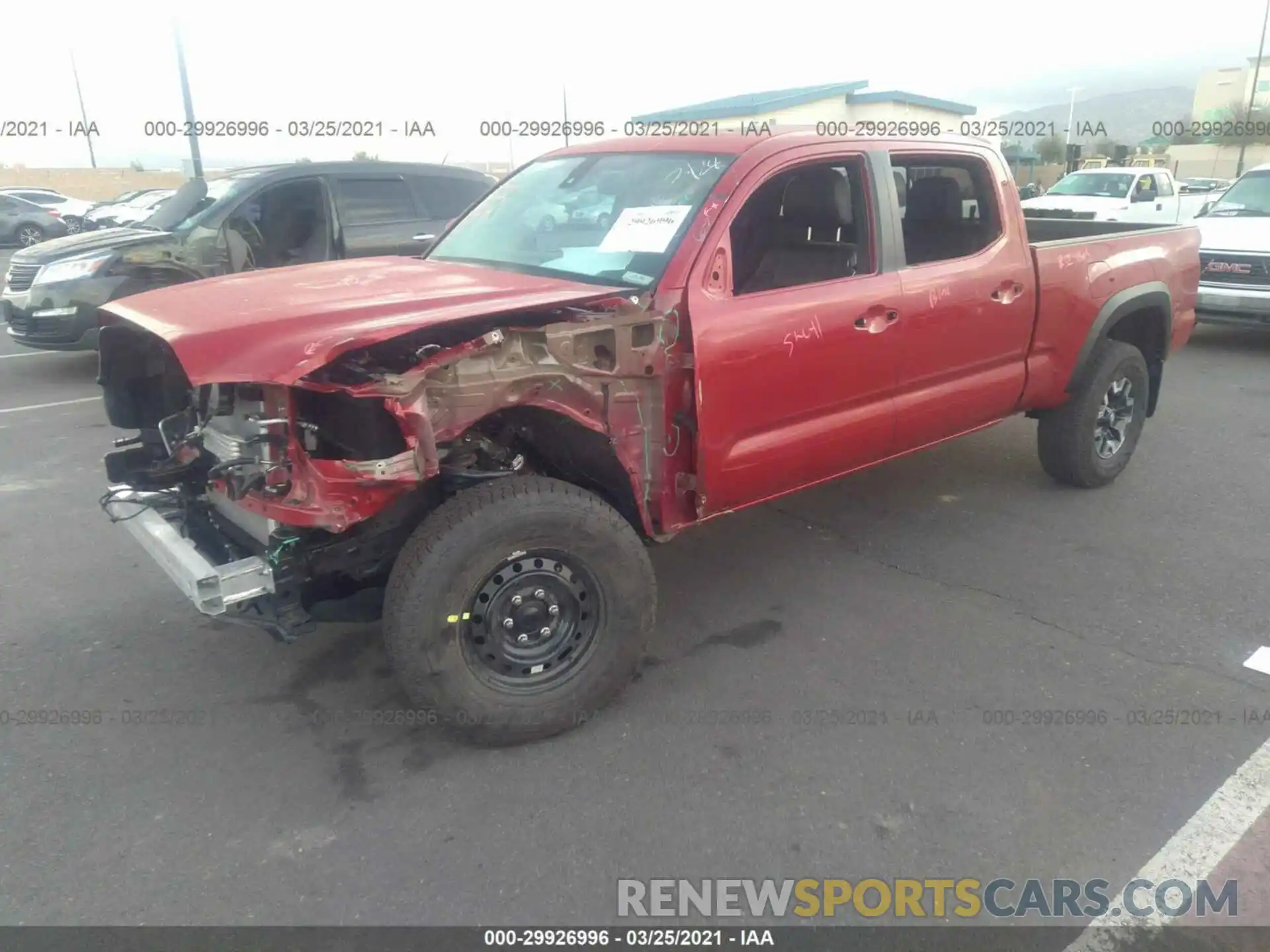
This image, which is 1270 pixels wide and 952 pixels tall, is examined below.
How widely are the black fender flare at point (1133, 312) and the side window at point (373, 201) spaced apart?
225 inches

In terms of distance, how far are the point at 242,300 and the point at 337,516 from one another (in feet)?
2.85

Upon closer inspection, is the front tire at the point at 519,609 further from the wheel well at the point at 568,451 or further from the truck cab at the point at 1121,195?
the truck cab at the point at 1121,195

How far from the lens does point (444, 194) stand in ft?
28.3

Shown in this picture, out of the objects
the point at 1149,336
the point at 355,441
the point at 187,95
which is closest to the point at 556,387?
the point at 355,441

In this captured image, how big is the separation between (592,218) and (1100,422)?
3.26 m

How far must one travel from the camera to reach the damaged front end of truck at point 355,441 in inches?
108

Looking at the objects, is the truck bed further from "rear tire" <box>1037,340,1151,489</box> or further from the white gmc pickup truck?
the white gmc pickup truck

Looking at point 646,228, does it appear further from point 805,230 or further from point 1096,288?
point 1096,288

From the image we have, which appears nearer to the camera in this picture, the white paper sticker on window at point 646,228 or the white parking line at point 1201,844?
the white parking line at point 1201,844

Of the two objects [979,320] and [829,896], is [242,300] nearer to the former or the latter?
[829,896]

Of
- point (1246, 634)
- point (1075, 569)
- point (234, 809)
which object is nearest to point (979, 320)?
point (1075, 569)

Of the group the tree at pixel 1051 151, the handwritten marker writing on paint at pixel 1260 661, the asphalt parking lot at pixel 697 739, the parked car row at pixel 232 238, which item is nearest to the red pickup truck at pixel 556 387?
the asphalt parking lot at pixel 697 739

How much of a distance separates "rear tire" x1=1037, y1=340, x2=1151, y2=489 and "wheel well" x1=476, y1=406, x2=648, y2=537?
292 centimetres

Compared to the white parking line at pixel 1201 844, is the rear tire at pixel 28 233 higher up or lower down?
higher up
